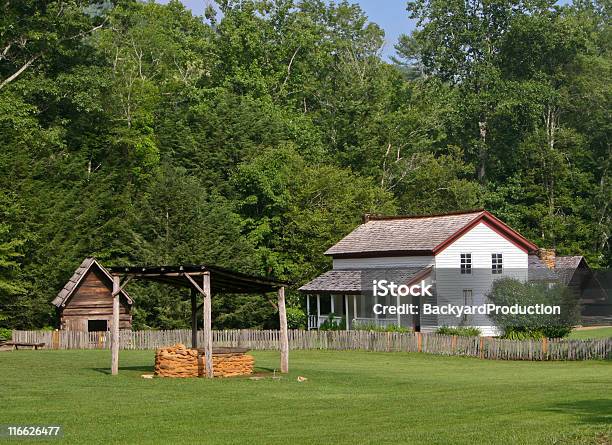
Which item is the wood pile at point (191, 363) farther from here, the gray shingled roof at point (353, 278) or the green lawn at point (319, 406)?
the gray shingled roof at point (353, 278)

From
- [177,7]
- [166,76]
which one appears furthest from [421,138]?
[177,7]

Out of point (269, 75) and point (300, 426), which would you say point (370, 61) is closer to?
point (269, 75)

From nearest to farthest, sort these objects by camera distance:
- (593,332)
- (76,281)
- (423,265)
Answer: (76,281)
(423,265)
(593,332)

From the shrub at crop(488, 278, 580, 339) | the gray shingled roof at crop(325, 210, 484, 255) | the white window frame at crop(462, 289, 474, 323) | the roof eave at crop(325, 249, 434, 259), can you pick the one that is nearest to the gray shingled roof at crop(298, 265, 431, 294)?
the roof eave at crop(325, 249, 434, 259)

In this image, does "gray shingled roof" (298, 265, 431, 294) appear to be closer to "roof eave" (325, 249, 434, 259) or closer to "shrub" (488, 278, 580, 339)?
"roof eave" (325, 249, 434, 259)

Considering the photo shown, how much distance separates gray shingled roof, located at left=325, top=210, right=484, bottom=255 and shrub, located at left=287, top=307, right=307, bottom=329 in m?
4.40

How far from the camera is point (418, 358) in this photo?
47.6 m

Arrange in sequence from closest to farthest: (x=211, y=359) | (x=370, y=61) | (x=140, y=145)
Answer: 1. (x=211, y=359)
2. (x=140, y=145)
3. (x=370, y=61)

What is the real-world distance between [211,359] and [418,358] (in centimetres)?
1728

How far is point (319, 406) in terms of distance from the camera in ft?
80.7

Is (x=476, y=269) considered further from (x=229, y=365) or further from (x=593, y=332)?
(x=229, y=365)

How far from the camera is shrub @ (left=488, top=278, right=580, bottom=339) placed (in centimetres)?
5151

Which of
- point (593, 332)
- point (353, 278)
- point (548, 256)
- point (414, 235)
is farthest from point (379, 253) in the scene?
point (548, 256)

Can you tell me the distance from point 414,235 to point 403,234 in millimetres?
1052
